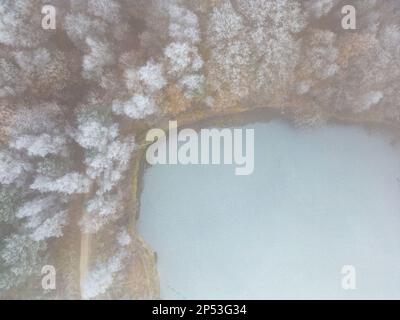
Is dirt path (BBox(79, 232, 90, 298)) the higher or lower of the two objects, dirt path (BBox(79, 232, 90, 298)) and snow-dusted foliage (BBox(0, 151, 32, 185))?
the lower

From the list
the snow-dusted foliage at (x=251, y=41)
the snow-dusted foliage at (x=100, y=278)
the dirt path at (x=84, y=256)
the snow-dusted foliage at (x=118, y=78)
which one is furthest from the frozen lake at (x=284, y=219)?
the snow-dusted foliage at (x=251, y=41)

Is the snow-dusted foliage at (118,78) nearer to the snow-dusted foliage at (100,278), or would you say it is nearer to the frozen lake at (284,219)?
the snow-dusted foliage at (100,278)

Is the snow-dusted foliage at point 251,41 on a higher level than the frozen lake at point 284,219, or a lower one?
higher

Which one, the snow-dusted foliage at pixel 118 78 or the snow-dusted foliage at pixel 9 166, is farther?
the snow-dusted foliage at pixel 118 78

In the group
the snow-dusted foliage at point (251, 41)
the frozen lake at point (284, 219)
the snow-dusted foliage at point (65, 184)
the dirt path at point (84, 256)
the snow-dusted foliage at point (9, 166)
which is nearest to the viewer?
the snow-dusted foliage at point (9, 166)

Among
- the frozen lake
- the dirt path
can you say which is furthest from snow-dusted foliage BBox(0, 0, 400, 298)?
the frozen lake

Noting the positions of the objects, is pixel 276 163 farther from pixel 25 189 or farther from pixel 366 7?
pixel 25 189

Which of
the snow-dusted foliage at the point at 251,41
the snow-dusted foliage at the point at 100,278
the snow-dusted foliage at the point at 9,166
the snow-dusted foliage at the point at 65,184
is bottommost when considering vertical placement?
the snow-dusted foliage at the point at 100,278

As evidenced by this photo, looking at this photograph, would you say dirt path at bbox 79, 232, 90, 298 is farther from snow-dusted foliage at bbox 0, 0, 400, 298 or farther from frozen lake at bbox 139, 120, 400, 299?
frozen lake at bbox 139, 120, 400, 299

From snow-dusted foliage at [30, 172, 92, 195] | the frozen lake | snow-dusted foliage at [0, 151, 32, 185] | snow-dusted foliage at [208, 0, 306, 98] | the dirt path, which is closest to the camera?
snow-dusted foliage at [0, 151, 32, 185]
